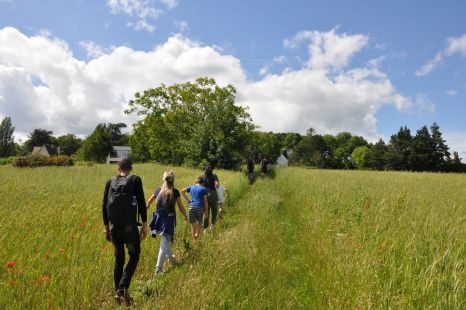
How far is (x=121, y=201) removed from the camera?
425 centimetres

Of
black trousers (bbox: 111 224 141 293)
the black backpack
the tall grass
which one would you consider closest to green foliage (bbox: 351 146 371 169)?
the tall grass

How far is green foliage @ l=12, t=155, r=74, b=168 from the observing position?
2606 centimetres

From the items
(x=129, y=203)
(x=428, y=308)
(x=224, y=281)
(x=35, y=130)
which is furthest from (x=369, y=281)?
(x=35, y=130)

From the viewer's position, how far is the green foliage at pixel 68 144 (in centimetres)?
9744

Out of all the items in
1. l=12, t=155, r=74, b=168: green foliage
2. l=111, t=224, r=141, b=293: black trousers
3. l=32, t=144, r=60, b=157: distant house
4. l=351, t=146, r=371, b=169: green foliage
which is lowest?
l=111, t=224, r=141, b=293: black trousers

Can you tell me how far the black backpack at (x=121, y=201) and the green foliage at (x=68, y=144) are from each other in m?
103

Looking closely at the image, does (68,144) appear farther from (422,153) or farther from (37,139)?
(422,153)

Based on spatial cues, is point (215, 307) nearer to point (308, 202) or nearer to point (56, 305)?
point (56, 305)

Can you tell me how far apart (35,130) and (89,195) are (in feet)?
310

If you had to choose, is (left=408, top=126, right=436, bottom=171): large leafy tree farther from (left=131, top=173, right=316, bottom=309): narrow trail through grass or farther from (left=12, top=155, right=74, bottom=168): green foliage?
(left=131, top=173, right=316, bottom=309): narrow trail through grass

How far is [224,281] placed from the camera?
15.3ft

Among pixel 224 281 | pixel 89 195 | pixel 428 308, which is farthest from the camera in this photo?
pixel 89 195

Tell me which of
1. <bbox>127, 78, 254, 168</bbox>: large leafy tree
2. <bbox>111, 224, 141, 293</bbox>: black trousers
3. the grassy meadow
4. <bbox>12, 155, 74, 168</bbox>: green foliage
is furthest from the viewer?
<bbox>127, 78, 254, 168</bbox>: large leafy tree

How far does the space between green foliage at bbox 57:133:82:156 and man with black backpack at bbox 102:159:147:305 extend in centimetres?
10309
